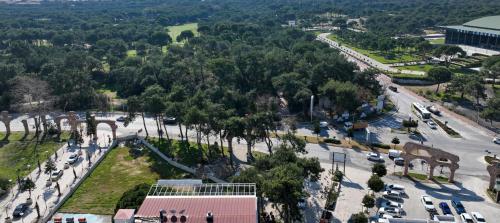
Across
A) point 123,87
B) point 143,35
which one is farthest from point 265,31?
point 123,87

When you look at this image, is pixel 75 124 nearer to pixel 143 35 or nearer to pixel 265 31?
pixel 143 35

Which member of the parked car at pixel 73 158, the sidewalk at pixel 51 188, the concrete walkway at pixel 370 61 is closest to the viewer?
the sidewalk at pixel 51 188

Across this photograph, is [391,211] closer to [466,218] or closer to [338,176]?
[466,218]

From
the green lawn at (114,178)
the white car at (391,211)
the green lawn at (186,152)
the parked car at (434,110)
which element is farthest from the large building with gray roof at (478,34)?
the green lawn at (114,178)

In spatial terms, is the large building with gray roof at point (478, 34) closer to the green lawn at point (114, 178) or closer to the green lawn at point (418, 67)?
the green lawn at point (418, 67)

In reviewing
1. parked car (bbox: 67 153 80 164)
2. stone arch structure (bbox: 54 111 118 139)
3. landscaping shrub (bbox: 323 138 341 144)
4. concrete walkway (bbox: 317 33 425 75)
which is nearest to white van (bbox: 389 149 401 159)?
landscaping shrub (bbox: 323 138 341 144)

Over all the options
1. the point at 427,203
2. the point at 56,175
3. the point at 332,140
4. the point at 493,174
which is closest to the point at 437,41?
the point at 332,140
